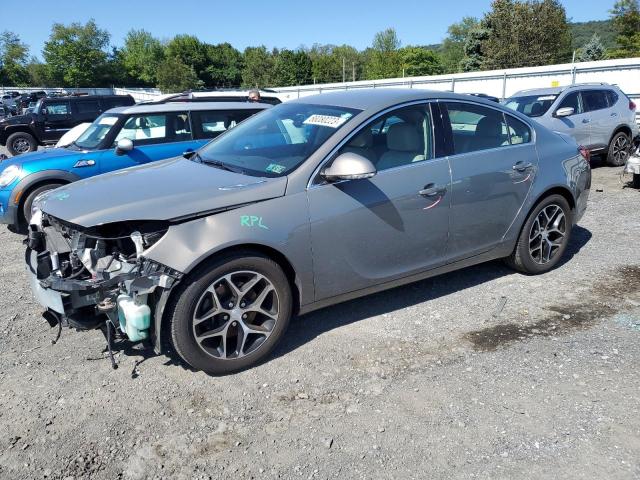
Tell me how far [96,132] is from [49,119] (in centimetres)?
1064

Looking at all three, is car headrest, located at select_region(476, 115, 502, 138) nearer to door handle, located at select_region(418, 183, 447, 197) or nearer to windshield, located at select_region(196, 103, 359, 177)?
door handle, located at select_region(418, 183, 447, 197)

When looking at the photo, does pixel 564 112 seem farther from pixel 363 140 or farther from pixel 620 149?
pixel 363 140

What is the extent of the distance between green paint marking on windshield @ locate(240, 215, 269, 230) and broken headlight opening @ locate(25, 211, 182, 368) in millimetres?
458

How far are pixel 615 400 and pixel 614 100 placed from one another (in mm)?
9810

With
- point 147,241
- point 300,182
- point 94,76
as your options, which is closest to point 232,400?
point 147,241

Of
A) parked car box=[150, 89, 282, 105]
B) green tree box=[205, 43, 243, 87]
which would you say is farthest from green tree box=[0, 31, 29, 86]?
parked car box=[150, 89, 282, 105]

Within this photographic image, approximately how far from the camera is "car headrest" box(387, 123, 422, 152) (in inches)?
154

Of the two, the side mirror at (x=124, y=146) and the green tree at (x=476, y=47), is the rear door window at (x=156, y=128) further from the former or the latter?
the green tree at (x=476, y=47)

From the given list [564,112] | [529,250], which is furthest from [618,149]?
[529,250]

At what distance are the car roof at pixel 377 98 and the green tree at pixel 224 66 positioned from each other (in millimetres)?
105263

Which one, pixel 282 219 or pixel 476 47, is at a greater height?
pixel 476 47

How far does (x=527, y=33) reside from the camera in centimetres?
4928

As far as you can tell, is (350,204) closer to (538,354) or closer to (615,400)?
(538,354)

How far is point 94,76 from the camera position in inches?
3888
